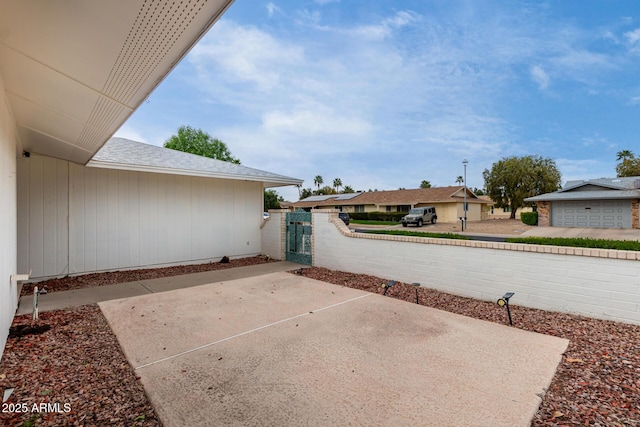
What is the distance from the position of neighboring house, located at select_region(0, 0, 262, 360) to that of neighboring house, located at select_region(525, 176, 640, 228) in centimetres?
2853

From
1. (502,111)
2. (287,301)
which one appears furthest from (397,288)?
(502,111)

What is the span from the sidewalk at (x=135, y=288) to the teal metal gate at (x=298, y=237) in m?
0.40

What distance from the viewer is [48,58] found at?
8.39 feet

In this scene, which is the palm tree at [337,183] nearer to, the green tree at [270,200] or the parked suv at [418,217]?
the green tree at [270,200]

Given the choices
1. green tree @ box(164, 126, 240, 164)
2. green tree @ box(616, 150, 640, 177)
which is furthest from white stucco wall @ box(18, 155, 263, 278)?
green tree @ box(616, 150, 640, 177)

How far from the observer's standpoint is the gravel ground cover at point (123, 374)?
2.23m

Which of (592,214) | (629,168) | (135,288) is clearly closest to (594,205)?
(592,214)

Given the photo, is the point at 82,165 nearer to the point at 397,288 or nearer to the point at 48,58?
the point at 48,58

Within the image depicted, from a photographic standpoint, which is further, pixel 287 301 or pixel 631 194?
pixel 631 194

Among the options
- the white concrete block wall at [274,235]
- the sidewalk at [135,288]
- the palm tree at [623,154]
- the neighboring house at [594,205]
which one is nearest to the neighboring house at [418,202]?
the neighboring house at [594,205]

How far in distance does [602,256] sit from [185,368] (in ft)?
19.1

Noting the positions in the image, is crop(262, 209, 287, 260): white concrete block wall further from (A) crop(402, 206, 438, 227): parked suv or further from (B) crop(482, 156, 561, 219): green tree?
(B) crop(482, 156, 561, 219): green tree

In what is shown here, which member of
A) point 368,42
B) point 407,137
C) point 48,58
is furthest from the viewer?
point 407,137

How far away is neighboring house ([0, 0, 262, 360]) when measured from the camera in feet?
6.40
